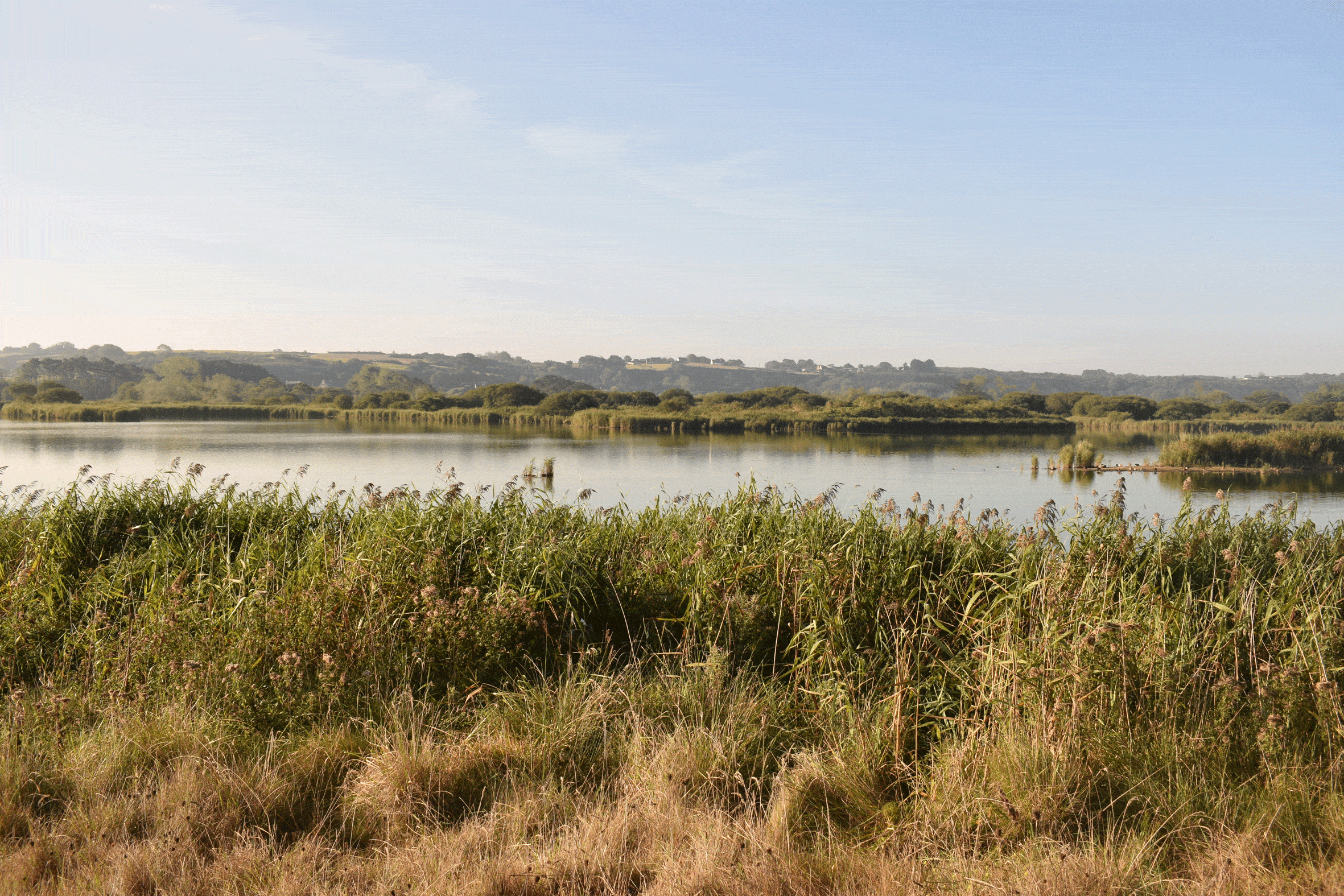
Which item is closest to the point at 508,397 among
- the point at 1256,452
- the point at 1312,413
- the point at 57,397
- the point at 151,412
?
the point at 151,412

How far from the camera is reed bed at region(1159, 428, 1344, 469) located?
31500mm

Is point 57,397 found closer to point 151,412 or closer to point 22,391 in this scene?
point 22,391

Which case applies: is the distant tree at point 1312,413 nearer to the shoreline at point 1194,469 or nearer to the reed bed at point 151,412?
the shoreline at point 1194,469

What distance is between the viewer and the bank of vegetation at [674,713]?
2.94 metres

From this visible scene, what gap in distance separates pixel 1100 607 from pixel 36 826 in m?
4.75

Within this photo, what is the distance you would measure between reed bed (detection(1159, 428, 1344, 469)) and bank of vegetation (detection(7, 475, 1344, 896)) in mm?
29300

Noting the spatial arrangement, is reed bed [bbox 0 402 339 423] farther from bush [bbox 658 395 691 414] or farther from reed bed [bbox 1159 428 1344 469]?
reed bed [bbox 1159 428 1344 469]

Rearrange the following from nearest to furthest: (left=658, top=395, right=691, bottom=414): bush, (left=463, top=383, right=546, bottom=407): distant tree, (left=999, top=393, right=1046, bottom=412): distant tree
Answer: (left=658, top=395, right=691, bottom=414): bush < (left=463, top=383, right=546, bottom=407): distant tree < (left=999, top=393, right=1046, bottom=412): distant tree

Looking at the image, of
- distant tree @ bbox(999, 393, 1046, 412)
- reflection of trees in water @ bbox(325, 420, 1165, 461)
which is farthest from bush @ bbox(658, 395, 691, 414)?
distant tree @ bbox(999, 393, 1046, 412)

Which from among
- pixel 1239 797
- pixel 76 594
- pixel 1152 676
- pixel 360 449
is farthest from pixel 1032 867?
pixel 360 449

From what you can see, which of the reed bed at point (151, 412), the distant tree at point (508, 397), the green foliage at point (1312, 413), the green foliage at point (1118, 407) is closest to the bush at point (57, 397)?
the reed bed at point (151, 412)

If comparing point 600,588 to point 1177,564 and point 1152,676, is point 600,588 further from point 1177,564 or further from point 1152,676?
point 1177,564

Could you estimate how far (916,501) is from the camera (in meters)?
7.01

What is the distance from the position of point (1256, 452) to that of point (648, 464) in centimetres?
2244
